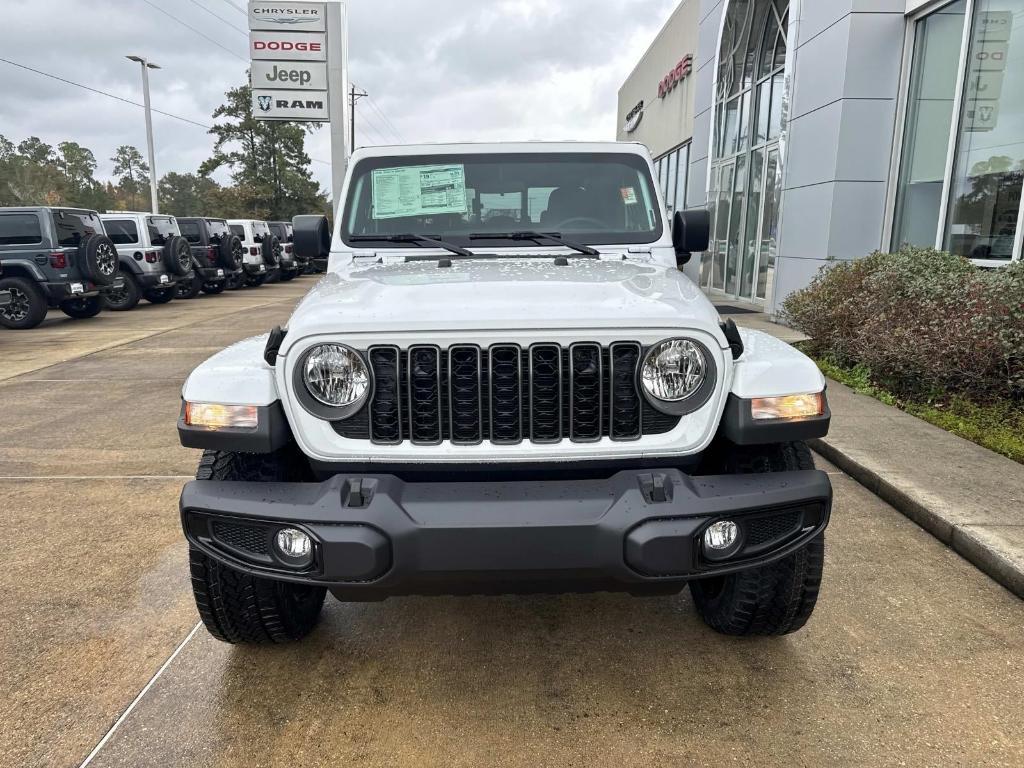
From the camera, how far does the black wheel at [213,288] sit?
19964 millimetres

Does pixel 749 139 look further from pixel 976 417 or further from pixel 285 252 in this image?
pixel 285 252

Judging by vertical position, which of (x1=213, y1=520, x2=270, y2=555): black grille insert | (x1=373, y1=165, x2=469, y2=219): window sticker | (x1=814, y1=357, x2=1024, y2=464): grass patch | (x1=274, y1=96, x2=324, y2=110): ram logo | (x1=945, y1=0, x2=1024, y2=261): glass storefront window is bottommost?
(x1=814, y1=357, x2=1024, y2=464): grass patch

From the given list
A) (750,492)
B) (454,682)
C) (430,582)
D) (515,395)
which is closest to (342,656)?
(454,682)

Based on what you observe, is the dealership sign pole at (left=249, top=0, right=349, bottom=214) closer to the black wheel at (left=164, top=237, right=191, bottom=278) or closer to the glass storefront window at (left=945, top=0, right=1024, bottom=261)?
the black wheel at (left=164, top=237, right=191, bottom=278)

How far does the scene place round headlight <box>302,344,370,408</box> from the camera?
2.26 metres

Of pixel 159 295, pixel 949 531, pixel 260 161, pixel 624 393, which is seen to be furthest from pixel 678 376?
pixel 260 161

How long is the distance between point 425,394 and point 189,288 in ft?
60.7

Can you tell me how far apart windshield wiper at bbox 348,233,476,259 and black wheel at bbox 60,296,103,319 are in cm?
1306

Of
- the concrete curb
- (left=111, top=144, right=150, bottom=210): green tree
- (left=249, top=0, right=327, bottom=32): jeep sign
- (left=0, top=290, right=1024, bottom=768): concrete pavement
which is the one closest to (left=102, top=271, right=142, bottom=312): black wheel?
(left=249, top=0, right=327, bottom=32): jeep sign

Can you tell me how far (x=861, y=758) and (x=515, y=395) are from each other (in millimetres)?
1498

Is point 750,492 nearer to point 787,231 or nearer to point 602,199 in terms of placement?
point 602,199

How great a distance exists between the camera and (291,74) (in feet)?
61.2

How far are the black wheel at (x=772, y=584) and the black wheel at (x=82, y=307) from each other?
14787 millimetres

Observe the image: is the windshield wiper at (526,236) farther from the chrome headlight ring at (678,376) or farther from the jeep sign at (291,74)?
the jeep sign at (291,74)
